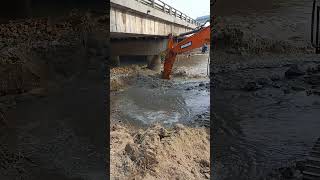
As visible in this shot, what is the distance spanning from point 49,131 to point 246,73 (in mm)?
7236

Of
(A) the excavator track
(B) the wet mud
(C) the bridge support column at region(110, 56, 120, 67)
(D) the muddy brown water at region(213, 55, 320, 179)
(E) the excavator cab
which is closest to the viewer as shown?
(A) the excavator track

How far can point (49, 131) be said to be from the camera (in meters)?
8.25

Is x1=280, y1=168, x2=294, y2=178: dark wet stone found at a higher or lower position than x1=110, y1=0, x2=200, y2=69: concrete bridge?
lower

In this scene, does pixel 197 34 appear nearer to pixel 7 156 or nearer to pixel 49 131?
pixel 49 131

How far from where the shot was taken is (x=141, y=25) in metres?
12.8

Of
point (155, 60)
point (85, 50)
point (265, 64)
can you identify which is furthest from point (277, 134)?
point (155, 60)

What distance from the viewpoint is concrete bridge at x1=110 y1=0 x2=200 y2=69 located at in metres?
10.2

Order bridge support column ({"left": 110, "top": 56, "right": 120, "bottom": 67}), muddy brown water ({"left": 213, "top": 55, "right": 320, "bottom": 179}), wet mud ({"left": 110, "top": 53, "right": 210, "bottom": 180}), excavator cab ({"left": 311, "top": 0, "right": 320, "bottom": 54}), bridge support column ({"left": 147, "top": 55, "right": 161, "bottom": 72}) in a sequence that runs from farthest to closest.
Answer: bridge support column ({"left": 147, "top": 55, "right": 161, "bottom": 72}) < bridge support column ({"left": 110, "top": 56, "right": 120, "bottom": 67}) < excavator cab ({"left": 311, "top": 0, "right": 320, "bottom": 54}) < wet mud ({"left": 110, "top": 53, "right": 210, "bottom": 180}) < muddy brown water ({"left": 213, "top": 55, "right": 320, "bottom": 179})

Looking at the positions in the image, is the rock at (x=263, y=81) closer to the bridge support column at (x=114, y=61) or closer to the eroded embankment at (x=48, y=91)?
the eroded embankment at (x=48, y=91)

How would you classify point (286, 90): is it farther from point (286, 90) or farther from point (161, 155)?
point (161, 155)

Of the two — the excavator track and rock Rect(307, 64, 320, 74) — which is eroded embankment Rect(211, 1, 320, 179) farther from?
the excavator track

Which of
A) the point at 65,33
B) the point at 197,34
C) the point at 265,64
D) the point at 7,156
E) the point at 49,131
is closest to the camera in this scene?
the point at 7,156

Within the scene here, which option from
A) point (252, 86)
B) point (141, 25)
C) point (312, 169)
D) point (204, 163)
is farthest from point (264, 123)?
point (141, 25)

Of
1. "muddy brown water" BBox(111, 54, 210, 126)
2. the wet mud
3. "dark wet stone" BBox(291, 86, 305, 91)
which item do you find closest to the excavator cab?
"dark wet stone" BBox(291, 86, 305, 91)
